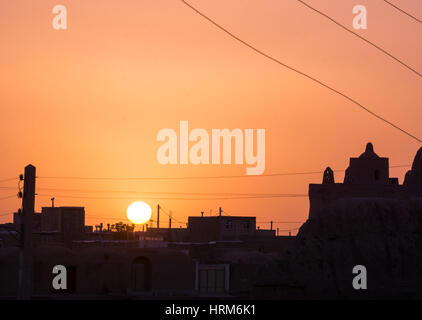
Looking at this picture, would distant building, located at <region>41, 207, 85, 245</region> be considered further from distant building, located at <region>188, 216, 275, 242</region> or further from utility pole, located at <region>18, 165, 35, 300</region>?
utility pole, located at <region>18, 165, 35, 300</region>

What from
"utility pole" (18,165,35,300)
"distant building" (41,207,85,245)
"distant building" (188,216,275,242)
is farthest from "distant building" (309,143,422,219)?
"utility pole" (18,165,35,300)

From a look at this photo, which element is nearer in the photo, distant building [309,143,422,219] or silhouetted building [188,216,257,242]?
distant building [309,143,422,219]

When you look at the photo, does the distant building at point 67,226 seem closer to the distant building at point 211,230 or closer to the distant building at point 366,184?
the distant building at point 211,230

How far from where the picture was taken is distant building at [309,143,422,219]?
11006 centimetres

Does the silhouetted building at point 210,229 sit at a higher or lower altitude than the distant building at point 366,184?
lower

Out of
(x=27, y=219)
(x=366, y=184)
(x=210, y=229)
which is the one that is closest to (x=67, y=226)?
(x=210, y=229)

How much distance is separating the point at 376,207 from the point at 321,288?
50.8 feet

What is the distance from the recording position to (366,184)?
11044cm

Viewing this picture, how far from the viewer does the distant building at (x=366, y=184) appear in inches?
4333

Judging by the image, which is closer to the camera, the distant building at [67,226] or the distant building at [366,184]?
the distant building at [67,226]

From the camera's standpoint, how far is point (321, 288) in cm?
9800

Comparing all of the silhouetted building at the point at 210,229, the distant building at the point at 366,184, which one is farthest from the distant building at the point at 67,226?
the distant building at the point at 366,184

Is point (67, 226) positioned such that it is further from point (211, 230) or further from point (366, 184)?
point (366, 184)
